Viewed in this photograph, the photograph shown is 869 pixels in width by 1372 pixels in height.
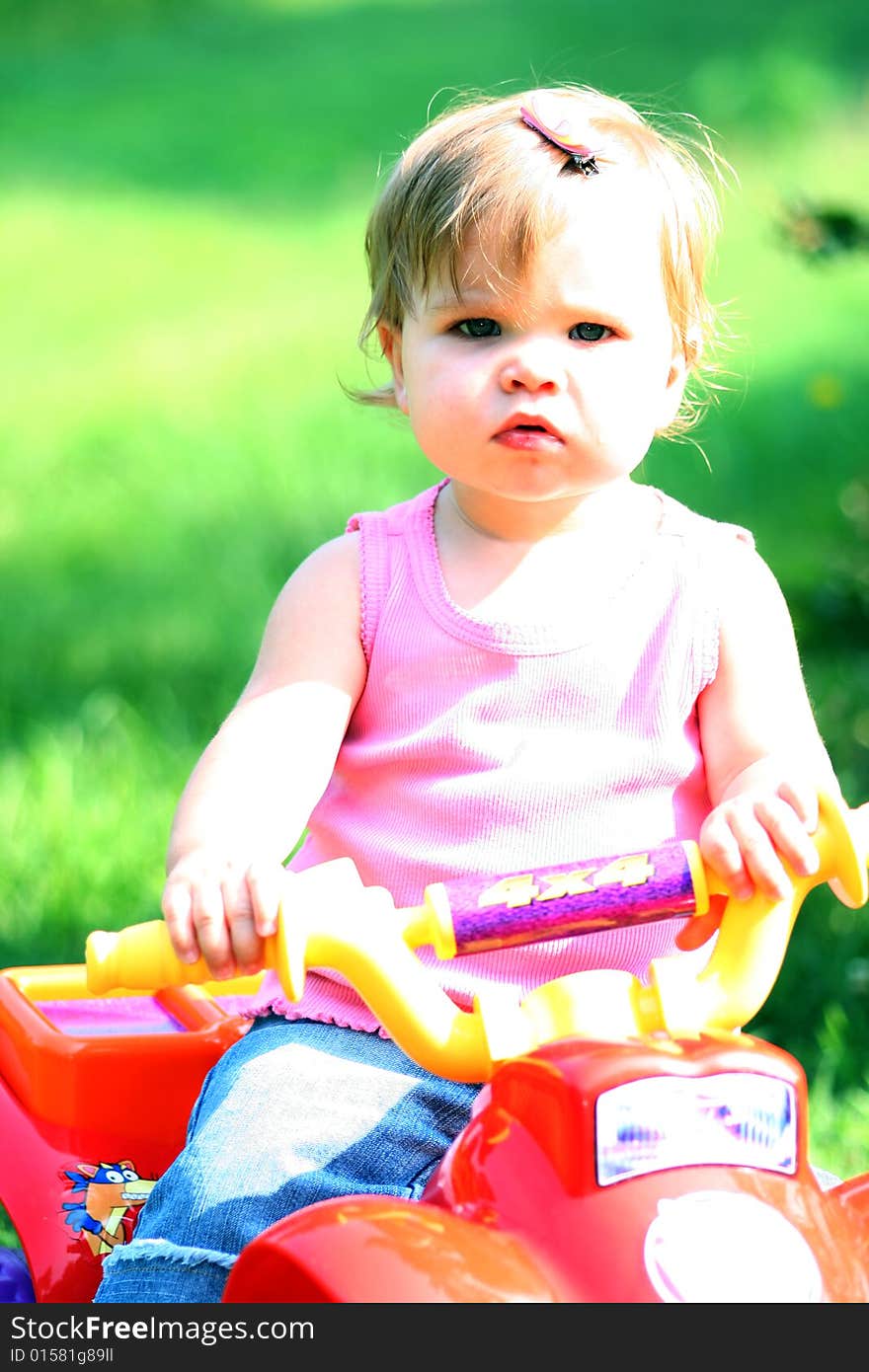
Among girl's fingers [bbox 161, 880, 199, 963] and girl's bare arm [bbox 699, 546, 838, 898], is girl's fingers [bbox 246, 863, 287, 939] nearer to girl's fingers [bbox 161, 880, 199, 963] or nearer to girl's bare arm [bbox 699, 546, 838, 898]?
girl's fingers [bbox 161, 880, 199, 963]

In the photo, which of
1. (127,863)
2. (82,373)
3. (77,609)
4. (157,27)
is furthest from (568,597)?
(157,27)

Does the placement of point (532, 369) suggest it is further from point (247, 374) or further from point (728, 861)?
point (247, 374)

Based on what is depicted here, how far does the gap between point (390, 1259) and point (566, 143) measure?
107 centimetres

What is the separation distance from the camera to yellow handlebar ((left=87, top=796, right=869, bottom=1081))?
4.79 ft

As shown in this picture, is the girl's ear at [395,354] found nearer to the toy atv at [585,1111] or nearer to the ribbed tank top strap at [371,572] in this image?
the ribbed tank top strap at [371,572]

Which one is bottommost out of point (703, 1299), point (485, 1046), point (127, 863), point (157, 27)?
point (127, 863)

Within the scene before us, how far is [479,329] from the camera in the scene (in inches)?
71.7

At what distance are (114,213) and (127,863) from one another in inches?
254

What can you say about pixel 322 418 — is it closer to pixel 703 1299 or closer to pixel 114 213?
pixel 114 213

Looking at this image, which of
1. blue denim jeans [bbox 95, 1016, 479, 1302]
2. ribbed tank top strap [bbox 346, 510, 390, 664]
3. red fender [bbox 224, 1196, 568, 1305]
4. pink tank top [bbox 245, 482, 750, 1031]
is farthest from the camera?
ribbed tank top strap [bbox 346, 510, 390, 664]

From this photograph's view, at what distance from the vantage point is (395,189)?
1925 millimetres

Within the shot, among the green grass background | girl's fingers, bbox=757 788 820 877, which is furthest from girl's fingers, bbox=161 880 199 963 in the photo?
the green grass background

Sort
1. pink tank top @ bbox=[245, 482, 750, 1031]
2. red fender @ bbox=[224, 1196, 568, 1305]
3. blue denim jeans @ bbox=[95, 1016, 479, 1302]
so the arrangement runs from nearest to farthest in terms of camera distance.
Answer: red fender @ bbox=[224, 1196, 568, 1305] < blue denim jeans @ bbox=[95, 1016, 479, 1302] < pink tank top @ bbox=[245, 482, 750, 1031]

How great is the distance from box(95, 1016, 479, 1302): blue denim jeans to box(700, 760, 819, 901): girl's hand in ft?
1.38
